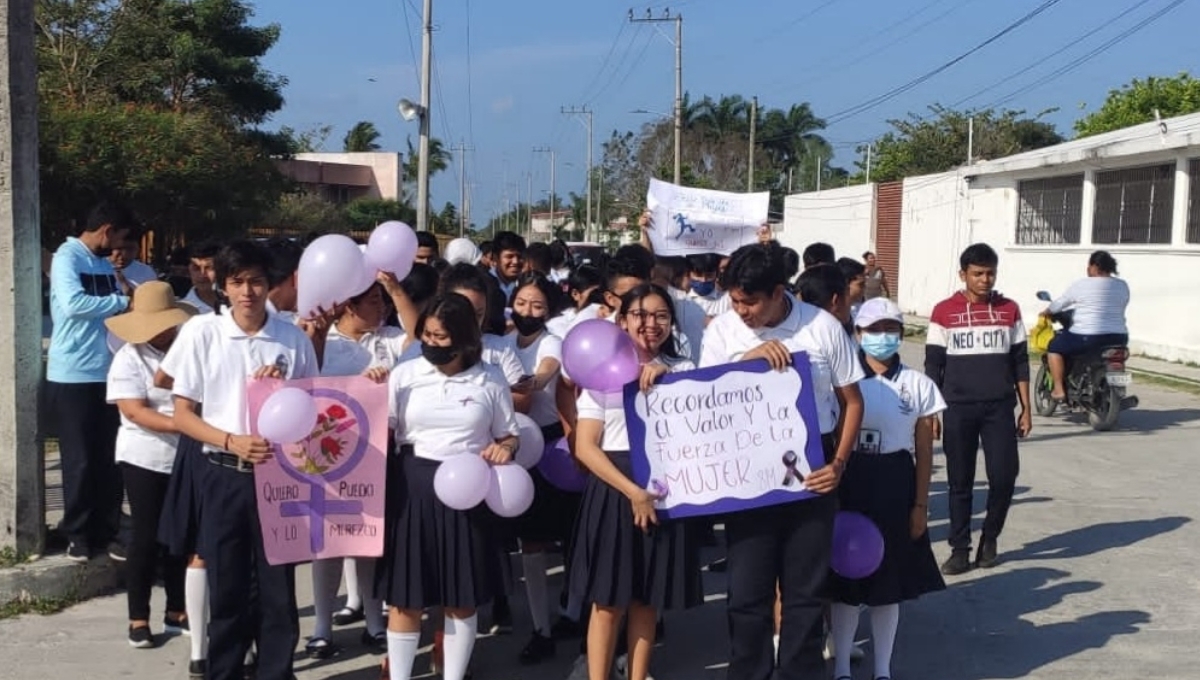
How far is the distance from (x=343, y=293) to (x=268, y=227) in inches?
1181

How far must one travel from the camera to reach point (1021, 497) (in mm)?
8883

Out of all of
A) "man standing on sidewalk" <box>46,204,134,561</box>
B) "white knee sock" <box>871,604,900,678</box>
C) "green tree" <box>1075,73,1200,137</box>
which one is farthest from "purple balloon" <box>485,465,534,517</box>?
"green tree" <box>1075,73,1200,137</box>

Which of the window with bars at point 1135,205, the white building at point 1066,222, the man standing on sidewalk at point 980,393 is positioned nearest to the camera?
the man standing on sidewalk at point 980,393

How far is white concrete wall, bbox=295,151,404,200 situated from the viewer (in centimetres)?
6294

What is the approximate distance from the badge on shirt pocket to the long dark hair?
5.21ft

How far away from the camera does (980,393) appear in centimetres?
678

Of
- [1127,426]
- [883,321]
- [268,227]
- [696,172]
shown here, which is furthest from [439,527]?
[696,172]

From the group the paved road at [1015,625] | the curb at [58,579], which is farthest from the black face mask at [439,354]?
the curb at [58,579]

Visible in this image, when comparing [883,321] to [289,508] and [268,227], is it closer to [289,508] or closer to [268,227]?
[289,508]

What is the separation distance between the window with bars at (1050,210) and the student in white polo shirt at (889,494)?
740 inches

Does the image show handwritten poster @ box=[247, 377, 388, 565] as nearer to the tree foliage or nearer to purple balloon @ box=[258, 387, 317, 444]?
purple balloon @ box=[258, 387, 317, 444]

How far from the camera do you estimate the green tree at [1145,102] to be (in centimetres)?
3491

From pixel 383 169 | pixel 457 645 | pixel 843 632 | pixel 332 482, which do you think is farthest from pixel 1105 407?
pixel 383 169

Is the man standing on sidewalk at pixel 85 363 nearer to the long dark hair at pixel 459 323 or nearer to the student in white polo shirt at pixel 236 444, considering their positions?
the student in white polo shirt at pixel 236 444
